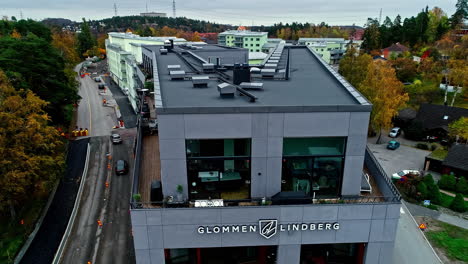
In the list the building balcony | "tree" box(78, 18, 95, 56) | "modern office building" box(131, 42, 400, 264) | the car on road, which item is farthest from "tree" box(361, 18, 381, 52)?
"modern office building" box(131, 42, 400, 264)

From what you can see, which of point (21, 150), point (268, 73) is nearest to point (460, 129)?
point (268, 73)

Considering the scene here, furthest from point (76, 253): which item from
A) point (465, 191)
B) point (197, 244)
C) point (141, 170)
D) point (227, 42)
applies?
point (227, 42)

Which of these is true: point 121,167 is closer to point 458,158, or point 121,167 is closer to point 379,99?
point 379,99

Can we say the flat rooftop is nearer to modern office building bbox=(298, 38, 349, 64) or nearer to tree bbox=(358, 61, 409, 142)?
tree bbox=(358, 61, 409, 142)

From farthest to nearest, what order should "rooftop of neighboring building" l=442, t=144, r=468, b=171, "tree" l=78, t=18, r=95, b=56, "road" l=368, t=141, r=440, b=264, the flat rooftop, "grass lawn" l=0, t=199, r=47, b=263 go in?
1. "tree" l=78, t=18, r=95, b=56
2. "rooftop of neighboring building" l=442, t=144, r=468, b=171
3. "grass lawn" l=0, t=199, r=47, b=263
4. "road" l=368, t=141, r=440, b=264
5. the flat rooftop

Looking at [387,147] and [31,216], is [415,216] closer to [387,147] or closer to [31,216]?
[387,147]

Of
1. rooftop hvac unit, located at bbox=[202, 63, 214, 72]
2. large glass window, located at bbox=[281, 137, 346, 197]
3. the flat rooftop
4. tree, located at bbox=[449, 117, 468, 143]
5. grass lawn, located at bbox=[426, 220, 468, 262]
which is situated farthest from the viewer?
tree, located at bbox=[449, 117, 468, 143]

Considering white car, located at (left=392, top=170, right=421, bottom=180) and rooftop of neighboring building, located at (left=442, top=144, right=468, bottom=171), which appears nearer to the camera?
white car, located at (left=392, top=170, right=421, bottom=180)

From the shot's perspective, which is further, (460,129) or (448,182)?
(460,129)
